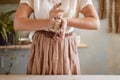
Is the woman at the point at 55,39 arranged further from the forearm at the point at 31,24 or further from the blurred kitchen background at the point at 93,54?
the blurred kitchen background at the point at 93,54

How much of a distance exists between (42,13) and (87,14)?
0.60ft

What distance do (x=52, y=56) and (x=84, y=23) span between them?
7.5 inches

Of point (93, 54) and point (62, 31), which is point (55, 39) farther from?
point (93, 54)


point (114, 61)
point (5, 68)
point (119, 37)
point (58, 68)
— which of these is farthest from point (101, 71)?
point (58, 68)

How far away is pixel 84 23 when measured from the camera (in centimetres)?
84

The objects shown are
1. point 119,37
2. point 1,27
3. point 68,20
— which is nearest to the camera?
point 68,20

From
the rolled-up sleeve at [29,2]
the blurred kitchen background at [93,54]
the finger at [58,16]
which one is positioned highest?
the rolled-up sleeve at [29,2]

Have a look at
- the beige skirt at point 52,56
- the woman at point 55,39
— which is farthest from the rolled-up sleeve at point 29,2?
the beige skirt at point 52,56

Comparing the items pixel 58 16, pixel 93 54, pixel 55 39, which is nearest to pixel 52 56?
pixel 55 39

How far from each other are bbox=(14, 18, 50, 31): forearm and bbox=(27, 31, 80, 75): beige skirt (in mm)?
106

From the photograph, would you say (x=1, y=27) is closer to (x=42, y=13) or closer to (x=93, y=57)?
(x=93, y=57)

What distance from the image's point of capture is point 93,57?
7.54 feet

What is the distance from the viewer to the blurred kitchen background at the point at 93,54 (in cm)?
224

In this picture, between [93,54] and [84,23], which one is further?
[93,54]
